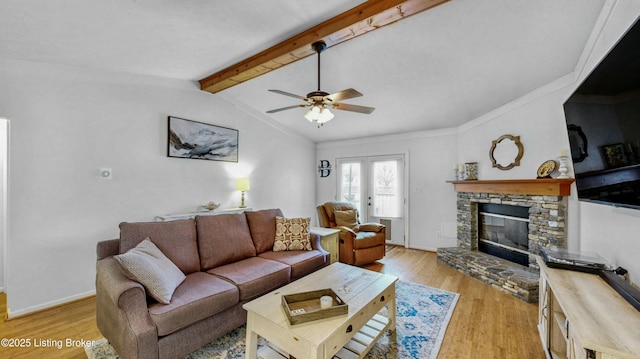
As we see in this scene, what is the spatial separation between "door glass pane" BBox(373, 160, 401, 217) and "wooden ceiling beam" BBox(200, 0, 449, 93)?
3.23 meters

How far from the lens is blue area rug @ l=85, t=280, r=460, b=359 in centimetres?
194

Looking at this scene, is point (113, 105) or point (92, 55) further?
point (113, 105)

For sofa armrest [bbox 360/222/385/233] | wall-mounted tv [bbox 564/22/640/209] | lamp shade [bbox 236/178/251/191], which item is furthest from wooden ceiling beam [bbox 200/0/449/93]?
sofa armrest [bbox 360/222/385/233]

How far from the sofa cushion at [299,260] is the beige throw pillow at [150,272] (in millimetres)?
1037

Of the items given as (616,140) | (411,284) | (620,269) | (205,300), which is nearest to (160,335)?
(205,300)

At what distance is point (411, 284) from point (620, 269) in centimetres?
189

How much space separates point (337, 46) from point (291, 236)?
222 centimetres

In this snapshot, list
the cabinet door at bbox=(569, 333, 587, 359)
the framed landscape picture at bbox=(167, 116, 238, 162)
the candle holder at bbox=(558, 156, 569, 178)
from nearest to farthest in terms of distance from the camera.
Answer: the cabinet door at bbox=(569, 333, 587, 359) < the candle holder at bbox=(558, 156, 569, 178) < the framed landscape picture at bbox=(167, 116, 238, 162)

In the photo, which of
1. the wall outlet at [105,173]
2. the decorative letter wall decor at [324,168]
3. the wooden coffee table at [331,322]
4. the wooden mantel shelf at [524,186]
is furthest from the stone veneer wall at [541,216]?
the wall outlet at [105,173]

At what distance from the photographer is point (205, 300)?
74.0 inches

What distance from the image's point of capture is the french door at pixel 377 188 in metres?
5.24

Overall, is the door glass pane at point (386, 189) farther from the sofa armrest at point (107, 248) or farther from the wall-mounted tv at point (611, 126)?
the sofa armrest at point (107, 248)

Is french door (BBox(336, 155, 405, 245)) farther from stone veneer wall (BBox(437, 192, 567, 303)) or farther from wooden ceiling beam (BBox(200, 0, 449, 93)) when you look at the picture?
wooden ceiling beam (BBox(200, 0, 449, 93))

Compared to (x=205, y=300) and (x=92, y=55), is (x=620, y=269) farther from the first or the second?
(x=92, y=55)
